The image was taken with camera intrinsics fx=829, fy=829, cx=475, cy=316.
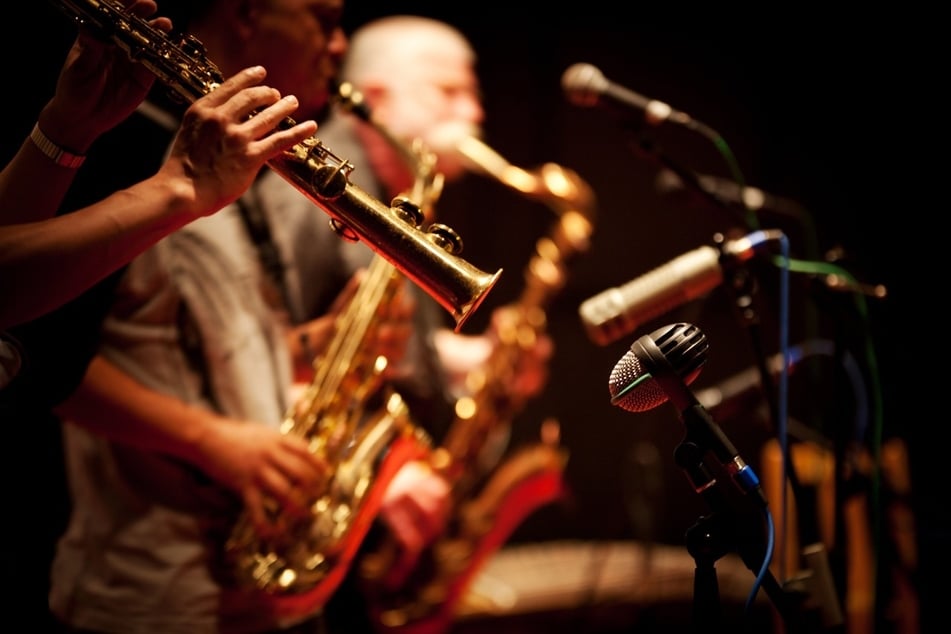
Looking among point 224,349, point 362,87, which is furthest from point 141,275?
point 362,87

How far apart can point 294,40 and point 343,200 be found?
77cm

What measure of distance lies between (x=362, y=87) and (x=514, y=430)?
2.49 metres

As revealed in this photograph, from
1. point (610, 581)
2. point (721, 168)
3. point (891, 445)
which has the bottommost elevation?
point (610, 581)

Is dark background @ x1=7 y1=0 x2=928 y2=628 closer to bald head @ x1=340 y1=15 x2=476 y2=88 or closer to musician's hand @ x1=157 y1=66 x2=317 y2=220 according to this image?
bald head @ x1=340 y1=15 x2=476 y2=88

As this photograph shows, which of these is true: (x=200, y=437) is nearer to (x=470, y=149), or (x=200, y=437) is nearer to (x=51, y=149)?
(x=51, y=149)

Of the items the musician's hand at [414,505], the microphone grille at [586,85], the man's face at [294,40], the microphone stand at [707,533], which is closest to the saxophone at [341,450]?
the man's face at [294,40]

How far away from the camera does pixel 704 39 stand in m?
5.25

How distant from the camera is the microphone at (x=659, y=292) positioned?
1.93 metres

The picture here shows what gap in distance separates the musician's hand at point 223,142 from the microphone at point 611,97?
110cm

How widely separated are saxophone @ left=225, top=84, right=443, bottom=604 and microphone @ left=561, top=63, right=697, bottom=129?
0.63m

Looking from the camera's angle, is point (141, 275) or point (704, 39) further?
point (704, 39)

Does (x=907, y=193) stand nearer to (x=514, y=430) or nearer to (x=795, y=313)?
(x=795, y=313)

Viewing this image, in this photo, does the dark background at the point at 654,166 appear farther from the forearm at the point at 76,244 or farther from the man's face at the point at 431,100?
the forearm at the point at 76,244

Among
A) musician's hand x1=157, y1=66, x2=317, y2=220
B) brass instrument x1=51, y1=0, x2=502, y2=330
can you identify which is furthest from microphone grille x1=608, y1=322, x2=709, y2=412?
musician's hand x1=157, y1=66, x2=317, y2=220
